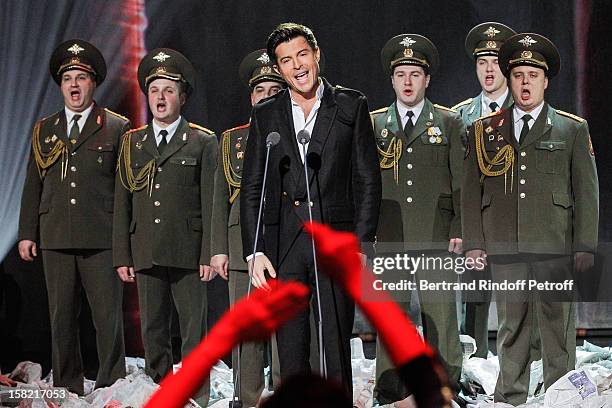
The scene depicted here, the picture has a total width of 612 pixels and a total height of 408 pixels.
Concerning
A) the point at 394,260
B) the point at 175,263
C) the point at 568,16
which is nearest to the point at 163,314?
the point at 175,263

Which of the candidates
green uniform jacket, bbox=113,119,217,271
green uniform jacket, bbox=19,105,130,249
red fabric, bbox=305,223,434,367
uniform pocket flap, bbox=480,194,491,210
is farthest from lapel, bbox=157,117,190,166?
red fabric, bbox=305,223,434,367

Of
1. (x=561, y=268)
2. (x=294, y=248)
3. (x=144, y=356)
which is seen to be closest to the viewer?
(x=294, y=248)

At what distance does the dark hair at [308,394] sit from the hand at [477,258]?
4360 mm

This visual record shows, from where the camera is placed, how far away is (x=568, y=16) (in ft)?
20.3

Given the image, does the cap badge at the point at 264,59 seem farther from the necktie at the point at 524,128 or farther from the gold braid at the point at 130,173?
the necktie at the point at 524,128

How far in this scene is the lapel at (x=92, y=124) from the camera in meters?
6.14

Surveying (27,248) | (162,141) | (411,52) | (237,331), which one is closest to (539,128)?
(411,52)

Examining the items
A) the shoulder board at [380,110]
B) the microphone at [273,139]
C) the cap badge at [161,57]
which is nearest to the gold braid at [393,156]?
the shoulder board at [380,110]

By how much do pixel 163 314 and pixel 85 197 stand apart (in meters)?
0.78

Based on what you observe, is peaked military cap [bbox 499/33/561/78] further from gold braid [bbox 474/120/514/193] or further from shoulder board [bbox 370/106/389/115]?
shoulder board [bbox 370/106/389/115]

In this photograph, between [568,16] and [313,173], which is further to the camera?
[568,16]

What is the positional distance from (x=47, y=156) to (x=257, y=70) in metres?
1.24

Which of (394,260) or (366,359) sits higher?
(394,260)

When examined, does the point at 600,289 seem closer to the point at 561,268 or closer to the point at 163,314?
the point at 561,268
